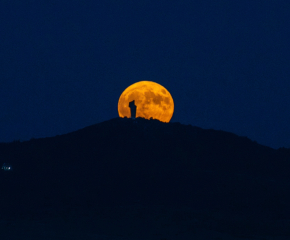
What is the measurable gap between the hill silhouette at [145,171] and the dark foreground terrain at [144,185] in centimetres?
8

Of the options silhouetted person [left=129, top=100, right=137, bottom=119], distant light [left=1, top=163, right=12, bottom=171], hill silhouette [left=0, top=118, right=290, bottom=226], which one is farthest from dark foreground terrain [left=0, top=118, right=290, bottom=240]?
silhouetted person [left=129, top=100, right=137, bottom=119]

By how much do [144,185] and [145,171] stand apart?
3043mm

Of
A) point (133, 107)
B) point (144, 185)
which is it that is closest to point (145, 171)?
point (144, 185)

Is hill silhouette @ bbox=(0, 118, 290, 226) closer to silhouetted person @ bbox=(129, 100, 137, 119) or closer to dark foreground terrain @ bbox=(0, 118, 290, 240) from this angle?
dark foreground terrain @ bbox=(0, 118, 290, 240)

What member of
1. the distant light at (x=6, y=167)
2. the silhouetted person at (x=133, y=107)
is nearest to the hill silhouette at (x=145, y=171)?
the distant light at (x=6, y=167)

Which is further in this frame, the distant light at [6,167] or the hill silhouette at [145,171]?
the distant light at [6,167]

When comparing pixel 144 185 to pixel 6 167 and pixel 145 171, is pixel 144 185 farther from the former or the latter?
pixel 6 167

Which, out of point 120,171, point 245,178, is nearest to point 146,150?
point 120,171

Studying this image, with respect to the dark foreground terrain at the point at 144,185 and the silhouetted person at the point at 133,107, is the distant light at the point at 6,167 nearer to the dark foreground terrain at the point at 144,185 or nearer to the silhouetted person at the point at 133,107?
the dark foreground terrain at the point at 144,185

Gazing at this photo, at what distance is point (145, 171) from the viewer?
112 ft

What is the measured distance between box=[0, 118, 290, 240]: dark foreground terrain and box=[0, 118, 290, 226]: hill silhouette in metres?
0.08

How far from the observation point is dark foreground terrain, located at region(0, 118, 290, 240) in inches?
888

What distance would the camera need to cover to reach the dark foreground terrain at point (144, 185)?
74.0ft

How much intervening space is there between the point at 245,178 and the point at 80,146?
1507 centimetres
